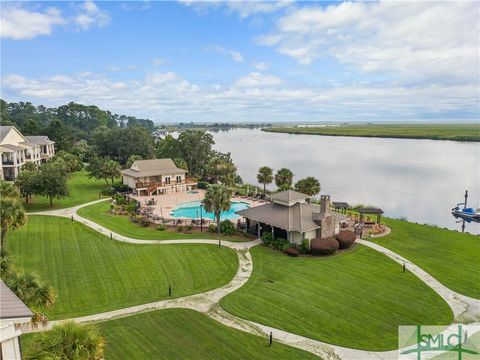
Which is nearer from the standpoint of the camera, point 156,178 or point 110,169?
point 156,178

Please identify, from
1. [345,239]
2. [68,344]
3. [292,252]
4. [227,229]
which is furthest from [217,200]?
[68,344]

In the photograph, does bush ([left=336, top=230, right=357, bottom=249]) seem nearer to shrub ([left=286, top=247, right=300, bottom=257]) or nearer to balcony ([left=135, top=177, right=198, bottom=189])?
shrub ([left=286, top=247, right=300, bottom=257])

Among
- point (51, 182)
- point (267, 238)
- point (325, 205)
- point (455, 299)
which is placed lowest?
point (455, 299)

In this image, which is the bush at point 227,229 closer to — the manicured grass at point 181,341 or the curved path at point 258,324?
the curved path at point 258,324

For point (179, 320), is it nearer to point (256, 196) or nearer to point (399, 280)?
point (399, 280)

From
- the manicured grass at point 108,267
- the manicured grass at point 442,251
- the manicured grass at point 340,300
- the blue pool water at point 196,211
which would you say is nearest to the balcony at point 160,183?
the blue pool water at point 196,211

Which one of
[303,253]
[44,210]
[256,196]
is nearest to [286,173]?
[256,196]

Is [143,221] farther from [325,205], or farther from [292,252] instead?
[325,205]
